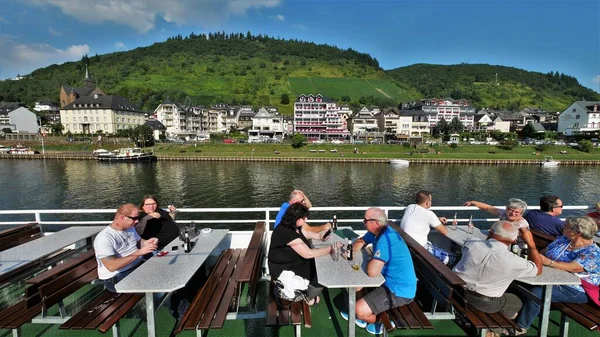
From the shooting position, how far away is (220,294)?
3916 mm

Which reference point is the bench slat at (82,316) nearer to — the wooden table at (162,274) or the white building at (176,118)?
the wooden table at (162,274)

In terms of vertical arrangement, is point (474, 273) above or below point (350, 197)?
above

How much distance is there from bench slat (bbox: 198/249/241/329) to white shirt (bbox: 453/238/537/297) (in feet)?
10.5

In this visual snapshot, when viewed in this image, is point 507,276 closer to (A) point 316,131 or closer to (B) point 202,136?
(A) point 316,131

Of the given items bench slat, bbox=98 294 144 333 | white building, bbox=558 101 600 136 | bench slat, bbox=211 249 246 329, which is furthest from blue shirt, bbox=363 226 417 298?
white building, bbox=558 101 600 136

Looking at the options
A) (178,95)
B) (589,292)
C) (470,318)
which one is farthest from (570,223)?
(178,95)

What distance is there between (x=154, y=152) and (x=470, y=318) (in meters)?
77.1

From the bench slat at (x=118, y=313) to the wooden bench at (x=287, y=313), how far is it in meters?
1.76

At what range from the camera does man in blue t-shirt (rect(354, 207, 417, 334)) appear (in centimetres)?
348

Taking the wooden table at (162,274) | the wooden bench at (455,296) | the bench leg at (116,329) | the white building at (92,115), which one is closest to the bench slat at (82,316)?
the bench leg at (116,329)

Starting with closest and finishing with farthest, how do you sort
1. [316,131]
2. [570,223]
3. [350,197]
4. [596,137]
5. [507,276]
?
[507,276], [570,223], [350,197], [596,137], [316,131]

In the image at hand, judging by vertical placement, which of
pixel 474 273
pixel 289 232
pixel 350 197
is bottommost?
pixel 350 197

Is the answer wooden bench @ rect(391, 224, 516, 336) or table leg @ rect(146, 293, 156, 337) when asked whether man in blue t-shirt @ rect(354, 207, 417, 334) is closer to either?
wooden bench @ rect(391, 224, 516, 336)

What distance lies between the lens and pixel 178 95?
136 metres
